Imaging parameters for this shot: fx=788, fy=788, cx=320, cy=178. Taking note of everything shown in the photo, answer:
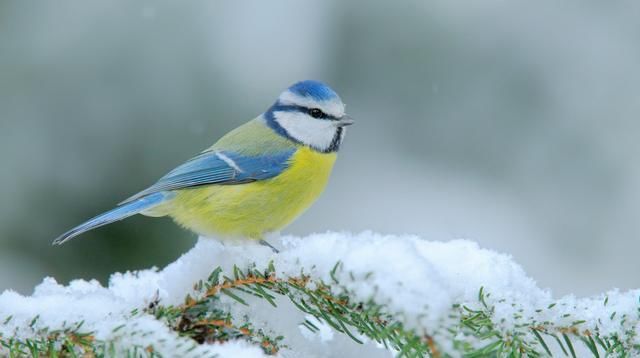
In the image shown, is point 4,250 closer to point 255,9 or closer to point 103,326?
point 255,9

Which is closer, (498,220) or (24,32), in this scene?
(24,32)

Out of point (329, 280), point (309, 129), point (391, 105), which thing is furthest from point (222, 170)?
point (329, 280)

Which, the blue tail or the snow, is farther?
the blue tail

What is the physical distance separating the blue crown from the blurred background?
0.47 meters

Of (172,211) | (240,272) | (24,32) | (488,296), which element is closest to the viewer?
(488,296)

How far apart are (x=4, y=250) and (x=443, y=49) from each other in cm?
176

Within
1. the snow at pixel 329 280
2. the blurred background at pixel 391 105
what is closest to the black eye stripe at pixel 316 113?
the blurred background at pixel 391 105

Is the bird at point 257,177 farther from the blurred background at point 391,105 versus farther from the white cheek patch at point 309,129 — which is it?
the blurred background at point 391,105

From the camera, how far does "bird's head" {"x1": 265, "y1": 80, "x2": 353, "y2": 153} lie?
8.04ft

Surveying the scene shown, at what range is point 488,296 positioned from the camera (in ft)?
3.90

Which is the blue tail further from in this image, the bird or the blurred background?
the blurred background

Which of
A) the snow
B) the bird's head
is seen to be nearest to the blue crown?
the bird's head

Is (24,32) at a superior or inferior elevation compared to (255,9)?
inferior

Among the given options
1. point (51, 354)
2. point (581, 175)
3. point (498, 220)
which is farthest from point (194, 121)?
point (51, 354)
